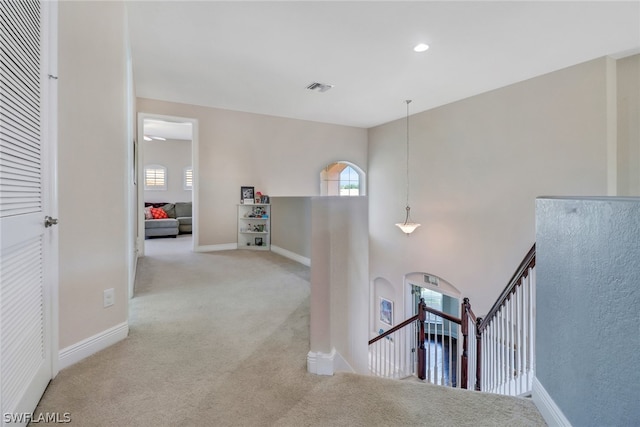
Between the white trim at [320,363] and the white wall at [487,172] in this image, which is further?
the white wall at [487,172]

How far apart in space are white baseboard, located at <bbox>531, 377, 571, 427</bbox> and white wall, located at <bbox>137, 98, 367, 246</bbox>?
17.1ft

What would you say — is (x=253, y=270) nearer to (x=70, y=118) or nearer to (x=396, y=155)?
(x=70, y=118)

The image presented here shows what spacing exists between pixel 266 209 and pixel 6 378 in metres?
4.77

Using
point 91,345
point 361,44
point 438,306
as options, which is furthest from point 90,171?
point 438,306

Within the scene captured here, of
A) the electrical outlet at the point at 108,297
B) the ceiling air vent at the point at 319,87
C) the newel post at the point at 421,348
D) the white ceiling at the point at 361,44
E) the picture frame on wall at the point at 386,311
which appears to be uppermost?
the ceiling air vent at the point at 319,87

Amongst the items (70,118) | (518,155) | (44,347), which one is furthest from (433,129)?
(44,347)

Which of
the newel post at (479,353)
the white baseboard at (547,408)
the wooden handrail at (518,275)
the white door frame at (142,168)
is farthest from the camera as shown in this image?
the white door frame at (142,168)

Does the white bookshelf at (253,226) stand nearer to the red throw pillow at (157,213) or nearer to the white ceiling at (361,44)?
the white ceiling at (361,44)

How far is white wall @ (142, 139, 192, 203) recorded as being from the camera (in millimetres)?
9648

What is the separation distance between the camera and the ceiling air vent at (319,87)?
455cm

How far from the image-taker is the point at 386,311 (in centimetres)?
706

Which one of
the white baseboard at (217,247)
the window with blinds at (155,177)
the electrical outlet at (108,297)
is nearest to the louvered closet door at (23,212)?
the electrical outlet at (108,297)

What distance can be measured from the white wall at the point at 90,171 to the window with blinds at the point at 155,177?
27.4ft

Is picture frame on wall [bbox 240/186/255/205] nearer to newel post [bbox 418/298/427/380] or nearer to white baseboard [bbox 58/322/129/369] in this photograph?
newel post [bbox 418/298/427/380]
